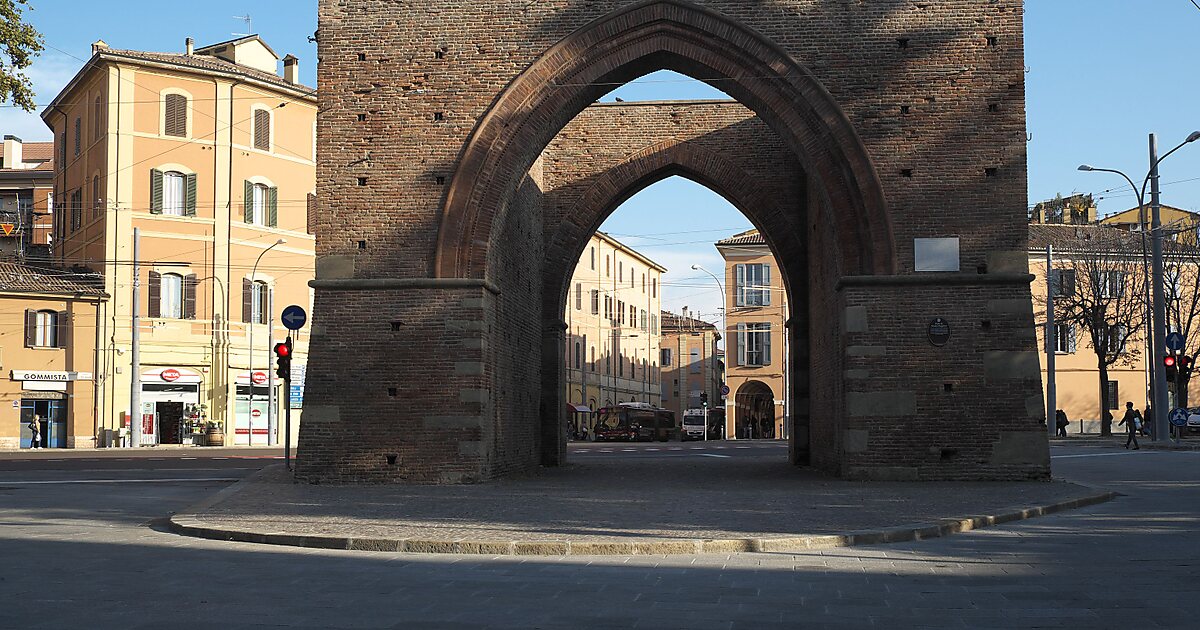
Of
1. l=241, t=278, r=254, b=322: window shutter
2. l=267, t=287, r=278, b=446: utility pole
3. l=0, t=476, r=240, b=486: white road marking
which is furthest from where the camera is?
l=241, t=278, r=254, b=322: window shutter

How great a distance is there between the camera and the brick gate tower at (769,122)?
19438 mm

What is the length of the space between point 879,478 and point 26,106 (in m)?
16.2

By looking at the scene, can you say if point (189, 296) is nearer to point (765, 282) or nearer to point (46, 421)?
point (46, 421)

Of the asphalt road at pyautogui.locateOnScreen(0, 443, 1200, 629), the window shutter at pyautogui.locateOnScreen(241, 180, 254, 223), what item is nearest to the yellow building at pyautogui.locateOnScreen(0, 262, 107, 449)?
the window shutter at pyautogui.locateOnScreen(241, 180, 254, 223)

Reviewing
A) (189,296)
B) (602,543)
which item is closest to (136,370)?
(189,296)

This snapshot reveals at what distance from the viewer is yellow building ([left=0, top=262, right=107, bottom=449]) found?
4325cm

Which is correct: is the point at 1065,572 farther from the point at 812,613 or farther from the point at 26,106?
the point at 26,106

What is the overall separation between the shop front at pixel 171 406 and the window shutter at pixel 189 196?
556 cm

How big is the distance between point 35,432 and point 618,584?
39002 millimetres

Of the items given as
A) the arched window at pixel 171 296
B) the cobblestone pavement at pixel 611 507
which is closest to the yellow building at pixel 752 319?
the arched window at pixel 171 296

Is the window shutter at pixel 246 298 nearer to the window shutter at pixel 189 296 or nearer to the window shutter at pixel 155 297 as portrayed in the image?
the window shutter at pixel 189 296

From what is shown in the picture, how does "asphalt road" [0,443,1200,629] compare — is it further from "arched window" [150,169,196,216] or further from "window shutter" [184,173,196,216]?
"window shutter" [184,173,196,216]

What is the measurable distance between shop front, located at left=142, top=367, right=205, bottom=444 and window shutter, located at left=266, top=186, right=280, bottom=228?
6.40 m

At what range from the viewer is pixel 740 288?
6731 cm
